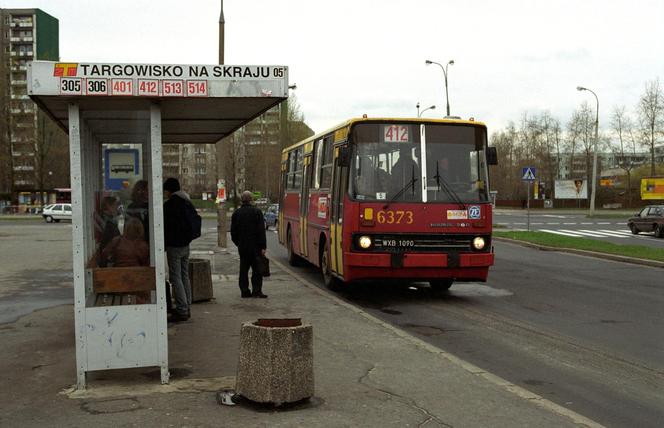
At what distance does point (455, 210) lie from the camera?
37.0 ft

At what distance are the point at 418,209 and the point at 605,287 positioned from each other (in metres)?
5.14

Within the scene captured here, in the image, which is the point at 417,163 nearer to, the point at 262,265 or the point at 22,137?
the point at 262,265

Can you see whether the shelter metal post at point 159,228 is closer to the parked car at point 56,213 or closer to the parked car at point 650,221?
the parked car at point 650,221

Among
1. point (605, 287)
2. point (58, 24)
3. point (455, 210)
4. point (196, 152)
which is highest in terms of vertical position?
point (58, 24)

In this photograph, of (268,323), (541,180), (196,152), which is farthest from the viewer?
(196,152)

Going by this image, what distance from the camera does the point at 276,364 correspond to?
517 centimetres

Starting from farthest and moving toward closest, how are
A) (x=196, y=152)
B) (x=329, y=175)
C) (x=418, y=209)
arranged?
(x=196, y=152)
(x=329, y=175)
(x=418, y=209)

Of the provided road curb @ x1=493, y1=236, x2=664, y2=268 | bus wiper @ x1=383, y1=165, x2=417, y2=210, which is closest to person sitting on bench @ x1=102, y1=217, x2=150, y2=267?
bus wiper @ x1=383, y1=165, x2=417, y2=210

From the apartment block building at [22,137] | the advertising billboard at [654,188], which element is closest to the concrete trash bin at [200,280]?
the apartment block building at [22,137]

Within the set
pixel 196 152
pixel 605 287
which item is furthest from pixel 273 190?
pixel 605 287

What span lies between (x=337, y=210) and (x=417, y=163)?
5.25 ft

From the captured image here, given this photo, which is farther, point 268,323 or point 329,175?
point 329,175

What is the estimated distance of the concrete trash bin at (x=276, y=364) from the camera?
16.9ft

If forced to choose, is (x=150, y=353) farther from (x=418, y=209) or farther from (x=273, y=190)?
(x=273, y=190)
